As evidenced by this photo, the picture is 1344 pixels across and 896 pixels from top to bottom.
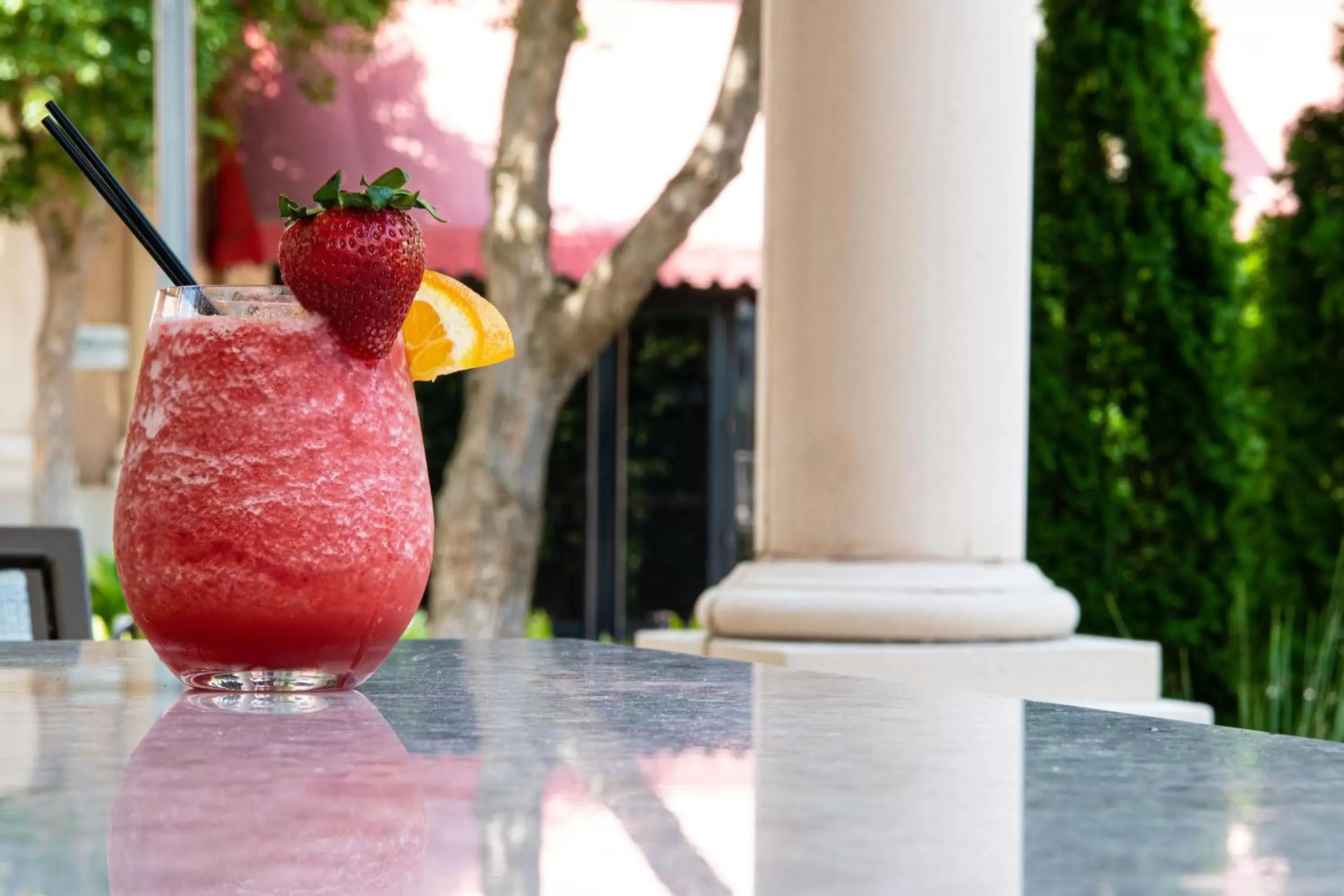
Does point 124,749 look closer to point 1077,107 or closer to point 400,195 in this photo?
point 400,195

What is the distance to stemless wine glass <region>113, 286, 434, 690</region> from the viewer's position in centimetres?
101

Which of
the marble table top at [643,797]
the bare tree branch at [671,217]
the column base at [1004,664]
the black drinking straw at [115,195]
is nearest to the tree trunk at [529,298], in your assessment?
the bare tree branch at [671,217]

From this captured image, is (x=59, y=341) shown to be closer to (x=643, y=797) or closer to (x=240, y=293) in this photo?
(x=240, y=293)

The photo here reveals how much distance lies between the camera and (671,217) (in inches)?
296

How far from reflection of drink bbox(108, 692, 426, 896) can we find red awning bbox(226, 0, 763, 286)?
30.1ft

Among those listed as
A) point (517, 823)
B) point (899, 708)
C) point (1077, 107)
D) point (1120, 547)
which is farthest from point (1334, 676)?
point (517, 823)

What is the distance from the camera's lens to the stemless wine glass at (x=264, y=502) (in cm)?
101

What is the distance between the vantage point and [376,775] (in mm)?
696

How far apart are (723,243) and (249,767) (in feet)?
30.1

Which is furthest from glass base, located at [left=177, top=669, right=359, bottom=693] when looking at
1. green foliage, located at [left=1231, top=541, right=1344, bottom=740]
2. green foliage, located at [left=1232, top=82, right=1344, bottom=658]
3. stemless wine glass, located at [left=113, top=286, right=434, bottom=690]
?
green foliage, located at [left=1232, top=82, right=1344, bottom=658]

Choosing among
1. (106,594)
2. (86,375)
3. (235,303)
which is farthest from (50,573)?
(86,375)

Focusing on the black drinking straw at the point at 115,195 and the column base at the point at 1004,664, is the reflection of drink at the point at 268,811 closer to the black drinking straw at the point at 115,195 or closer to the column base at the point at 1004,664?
the black drinking straw at the point at 115,195

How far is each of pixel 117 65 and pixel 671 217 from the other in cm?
409

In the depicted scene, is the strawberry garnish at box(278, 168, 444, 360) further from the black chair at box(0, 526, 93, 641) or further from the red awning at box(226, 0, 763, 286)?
the red awning at box(226, 0, 763, 286)
